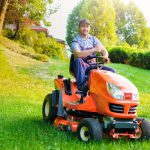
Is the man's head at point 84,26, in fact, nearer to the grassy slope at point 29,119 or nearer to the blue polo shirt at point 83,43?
the blue polo shirt at point 83,43

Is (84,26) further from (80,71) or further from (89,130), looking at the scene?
(89,130)

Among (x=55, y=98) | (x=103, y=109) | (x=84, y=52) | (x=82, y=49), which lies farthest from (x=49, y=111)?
(x=103, y=109)

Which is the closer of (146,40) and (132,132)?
(132,132)

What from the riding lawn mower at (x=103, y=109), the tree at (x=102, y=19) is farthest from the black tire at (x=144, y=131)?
the tree at (x=102, y=19)

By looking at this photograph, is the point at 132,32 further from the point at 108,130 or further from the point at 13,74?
the point at 108,130

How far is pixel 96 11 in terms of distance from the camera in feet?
241

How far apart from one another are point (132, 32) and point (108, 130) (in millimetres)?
80496

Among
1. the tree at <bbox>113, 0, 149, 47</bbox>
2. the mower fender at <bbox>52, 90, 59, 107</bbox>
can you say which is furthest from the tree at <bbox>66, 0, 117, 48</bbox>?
the mower fender at <bbox>52, 90, 59, 107</bbox>

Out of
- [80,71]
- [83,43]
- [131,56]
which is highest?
[83,43]

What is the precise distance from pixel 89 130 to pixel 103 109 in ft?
1.57

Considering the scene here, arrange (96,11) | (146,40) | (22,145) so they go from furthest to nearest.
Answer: (146,40)
(96,11)
(22,145)

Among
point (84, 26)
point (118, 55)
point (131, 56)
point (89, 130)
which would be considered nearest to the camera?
point (89, 130)

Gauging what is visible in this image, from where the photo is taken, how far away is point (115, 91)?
315 inches

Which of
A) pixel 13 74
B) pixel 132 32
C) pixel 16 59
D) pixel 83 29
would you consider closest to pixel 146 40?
pixel 132 32
